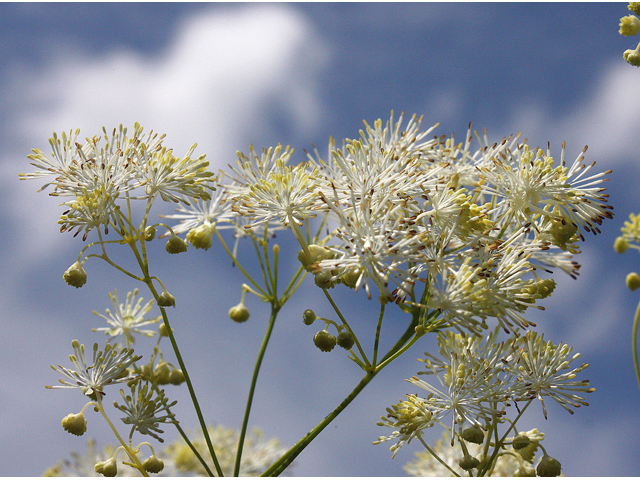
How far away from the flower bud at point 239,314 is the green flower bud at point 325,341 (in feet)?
3.94

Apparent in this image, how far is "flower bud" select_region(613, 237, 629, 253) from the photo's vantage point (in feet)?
10.5

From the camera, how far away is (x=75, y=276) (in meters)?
2.98

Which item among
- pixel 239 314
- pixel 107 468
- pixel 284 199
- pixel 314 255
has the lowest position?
pixel 107 468

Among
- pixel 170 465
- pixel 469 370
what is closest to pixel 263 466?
pixel 170 465

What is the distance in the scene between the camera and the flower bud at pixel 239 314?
4062 millimetres

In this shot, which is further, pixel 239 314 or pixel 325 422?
pixel 239 314

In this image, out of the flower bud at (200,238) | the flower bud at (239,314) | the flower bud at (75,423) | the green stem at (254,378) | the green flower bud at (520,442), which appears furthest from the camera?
the flower bud at (239,314)

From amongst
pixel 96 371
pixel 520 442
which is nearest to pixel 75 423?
pixel 96 371

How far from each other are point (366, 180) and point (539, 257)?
1210 millimetres

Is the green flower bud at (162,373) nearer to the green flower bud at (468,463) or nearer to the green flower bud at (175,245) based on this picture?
the green flower bud at (175,245)

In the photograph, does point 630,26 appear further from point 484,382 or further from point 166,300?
point 166,300

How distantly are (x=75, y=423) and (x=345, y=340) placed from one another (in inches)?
58.7

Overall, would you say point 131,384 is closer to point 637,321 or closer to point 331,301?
point 331,301

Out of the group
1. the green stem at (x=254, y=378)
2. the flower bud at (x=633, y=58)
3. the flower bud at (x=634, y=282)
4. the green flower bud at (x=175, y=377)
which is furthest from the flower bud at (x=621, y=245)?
the green flower bud at (x=175, y=377)
